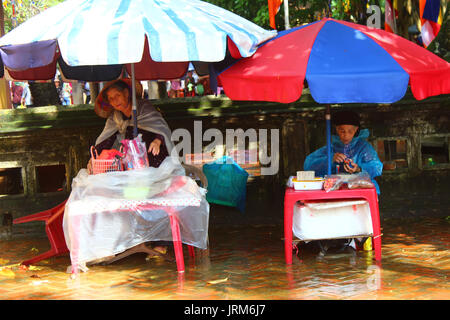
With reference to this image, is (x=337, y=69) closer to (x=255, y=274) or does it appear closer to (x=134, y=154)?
(x=255, y=274)

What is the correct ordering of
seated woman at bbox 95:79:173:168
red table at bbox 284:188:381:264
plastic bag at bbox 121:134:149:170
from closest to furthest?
red table at bbox 284:188:381:264
plastic bag at bbox 121:134:149:170
seated woman at bbox 95:79:173:168

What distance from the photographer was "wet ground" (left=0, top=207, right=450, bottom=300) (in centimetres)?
443

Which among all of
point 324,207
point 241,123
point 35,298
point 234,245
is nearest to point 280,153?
point 241,123

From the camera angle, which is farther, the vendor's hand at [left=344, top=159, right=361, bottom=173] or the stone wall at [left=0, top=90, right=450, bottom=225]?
the stone wall at [left=0, top=90, right=450, bottom=225]

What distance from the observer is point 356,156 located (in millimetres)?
5723

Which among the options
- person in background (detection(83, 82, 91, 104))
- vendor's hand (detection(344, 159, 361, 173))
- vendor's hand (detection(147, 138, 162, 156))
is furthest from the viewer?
person in background (detection(83, 82, 91, 104))

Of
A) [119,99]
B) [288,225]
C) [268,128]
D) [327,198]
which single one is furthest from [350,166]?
[119,99]

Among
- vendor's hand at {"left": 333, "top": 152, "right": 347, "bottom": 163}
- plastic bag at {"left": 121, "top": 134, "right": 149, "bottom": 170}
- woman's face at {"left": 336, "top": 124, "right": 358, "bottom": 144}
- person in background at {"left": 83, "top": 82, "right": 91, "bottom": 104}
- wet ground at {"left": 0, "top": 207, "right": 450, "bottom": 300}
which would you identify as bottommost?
wet ground at {"left": 0, "top": 207, "right": 450, "bottom": 300}

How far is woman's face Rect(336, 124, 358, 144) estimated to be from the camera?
5738 mm

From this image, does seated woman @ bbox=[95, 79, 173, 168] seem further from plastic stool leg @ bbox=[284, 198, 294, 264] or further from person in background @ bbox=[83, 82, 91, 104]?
person in background @ bbox=[83, 82, 91, 104]

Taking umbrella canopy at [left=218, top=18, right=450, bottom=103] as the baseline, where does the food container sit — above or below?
below

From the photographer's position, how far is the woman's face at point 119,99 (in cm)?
586

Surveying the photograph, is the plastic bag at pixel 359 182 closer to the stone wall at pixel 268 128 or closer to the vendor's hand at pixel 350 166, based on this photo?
the vendor's hand at pixel 350 166

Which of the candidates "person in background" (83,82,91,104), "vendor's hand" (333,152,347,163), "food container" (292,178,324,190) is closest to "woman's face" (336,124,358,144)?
"vendor's hand" (333,152,347,163)
